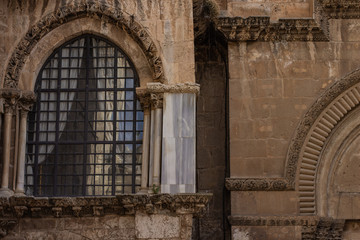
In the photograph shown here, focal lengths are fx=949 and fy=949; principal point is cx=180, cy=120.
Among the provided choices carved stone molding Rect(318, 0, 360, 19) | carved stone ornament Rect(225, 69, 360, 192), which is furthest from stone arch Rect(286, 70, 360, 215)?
carved stone molding Rect(318, 0, 360, 19)

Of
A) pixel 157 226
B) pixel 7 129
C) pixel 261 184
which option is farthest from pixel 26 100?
pixel 261 184

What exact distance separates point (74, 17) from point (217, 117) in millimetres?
4401

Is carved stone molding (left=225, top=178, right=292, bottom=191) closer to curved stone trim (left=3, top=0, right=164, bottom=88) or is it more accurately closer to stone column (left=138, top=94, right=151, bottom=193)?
stone column (left=138, top=94, right=151, bottom=193)

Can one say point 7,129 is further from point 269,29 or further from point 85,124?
point 269,29

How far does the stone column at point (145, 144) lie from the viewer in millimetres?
21297

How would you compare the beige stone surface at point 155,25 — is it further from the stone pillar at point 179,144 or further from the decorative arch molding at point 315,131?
the decorative arch molding at point 315,131

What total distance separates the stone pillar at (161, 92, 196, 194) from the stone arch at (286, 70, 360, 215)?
8.40 feet

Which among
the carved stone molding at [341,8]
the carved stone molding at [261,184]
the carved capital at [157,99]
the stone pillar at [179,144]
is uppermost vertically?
the carved stone molding at [341,8]

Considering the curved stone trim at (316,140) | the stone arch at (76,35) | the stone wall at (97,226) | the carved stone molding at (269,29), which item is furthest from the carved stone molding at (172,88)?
the curved stone trim at (316,140)

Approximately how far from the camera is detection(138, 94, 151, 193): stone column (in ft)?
69.9

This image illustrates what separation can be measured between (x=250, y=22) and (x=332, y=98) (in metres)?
2.67

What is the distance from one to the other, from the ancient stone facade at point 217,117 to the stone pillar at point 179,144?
0.09 ft

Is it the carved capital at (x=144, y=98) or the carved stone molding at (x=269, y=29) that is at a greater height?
the carved stone molding at (x=269, y=29)

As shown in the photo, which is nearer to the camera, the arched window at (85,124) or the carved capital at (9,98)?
the carved capital at (9,98)
